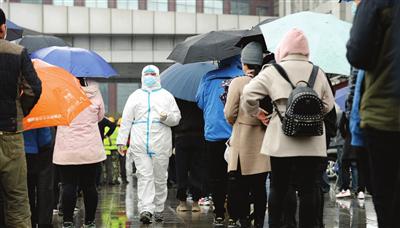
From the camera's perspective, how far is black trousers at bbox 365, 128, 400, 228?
4.88 meters

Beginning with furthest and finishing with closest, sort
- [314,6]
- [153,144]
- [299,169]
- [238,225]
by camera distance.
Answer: [314,6] → [153,144] → [238,225] → [299,169]

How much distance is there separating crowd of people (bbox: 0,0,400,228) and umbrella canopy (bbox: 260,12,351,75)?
34 cm

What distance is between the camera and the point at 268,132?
7.32m

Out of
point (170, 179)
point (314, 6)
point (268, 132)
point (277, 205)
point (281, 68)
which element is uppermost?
point (314, 6)

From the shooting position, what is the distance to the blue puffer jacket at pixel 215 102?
1009cm

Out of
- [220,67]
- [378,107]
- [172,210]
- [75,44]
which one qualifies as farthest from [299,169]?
[75,44]

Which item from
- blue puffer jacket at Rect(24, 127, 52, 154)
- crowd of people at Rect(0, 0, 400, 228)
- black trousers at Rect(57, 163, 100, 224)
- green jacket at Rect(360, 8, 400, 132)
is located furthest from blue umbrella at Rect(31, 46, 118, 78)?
green jacket at Rect(360, 8, 400, 132)

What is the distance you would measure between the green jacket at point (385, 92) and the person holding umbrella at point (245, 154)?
138 inches

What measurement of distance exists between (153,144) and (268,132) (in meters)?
3.65

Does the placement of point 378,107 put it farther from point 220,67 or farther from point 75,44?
point 75,44

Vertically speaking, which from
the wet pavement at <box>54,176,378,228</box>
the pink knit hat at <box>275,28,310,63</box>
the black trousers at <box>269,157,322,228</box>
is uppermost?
the pink knit hat at <box>275,28,310,63</box>

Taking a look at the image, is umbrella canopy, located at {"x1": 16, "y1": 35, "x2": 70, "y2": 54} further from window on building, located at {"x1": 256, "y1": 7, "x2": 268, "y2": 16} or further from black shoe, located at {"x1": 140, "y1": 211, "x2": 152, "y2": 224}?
window on building, located at {"x1": 256, "y1": 7, "x2": 268, "y2": 16}

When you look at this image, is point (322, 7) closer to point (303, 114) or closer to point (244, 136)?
point (244, 136)

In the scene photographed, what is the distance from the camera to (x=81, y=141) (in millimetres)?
9758
